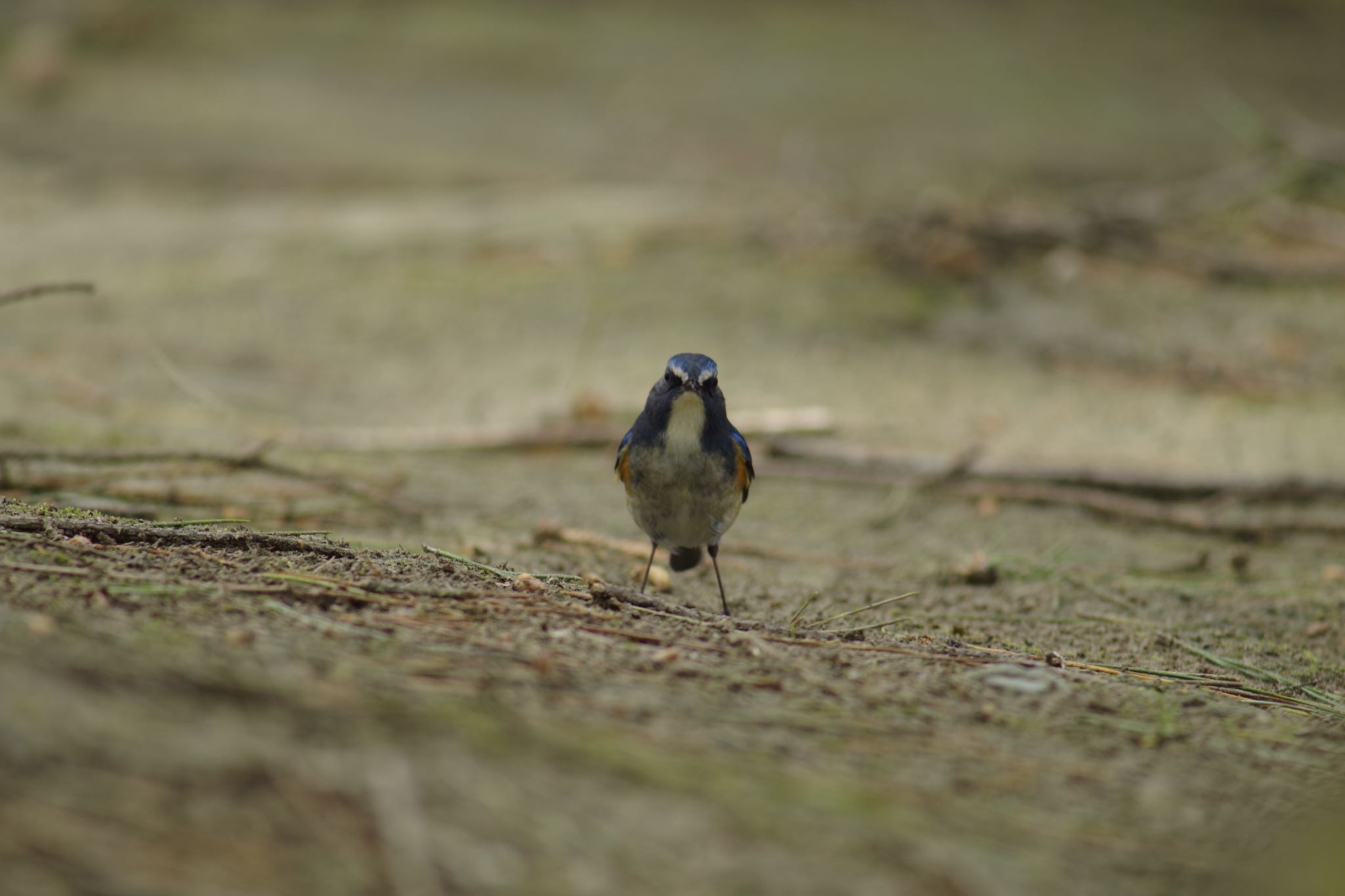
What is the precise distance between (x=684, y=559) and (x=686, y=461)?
593mm

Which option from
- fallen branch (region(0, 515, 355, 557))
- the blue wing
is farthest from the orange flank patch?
fallen branch (region(0, 515, 355, 557))

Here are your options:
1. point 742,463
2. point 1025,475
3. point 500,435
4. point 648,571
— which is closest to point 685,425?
point 742,463

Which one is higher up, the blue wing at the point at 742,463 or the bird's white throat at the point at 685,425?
the bird's white throat at the point at 685,425

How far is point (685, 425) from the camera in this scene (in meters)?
3.77

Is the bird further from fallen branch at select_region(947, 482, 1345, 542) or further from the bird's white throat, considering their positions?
fallen branch at select_region(947, 482, 1345, 542)

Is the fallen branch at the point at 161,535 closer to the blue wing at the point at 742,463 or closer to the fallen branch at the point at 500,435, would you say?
the blue wing at the point at 742,463

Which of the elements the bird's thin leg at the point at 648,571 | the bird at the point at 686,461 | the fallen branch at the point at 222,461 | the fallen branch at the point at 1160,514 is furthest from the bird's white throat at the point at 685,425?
the fallen branch at the point at 1160,514

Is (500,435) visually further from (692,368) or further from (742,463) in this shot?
(692,368)

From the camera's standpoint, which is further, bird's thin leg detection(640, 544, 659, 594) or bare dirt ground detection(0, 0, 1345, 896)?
bird's thin leg detection(640, 544, 659, 594)

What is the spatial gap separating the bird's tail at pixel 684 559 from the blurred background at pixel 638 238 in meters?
0.73

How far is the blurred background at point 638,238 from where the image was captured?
252 inches

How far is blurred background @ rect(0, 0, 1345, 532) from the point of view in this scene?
21.0 ft

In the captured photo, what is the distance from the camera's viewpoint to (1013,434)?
634 cm

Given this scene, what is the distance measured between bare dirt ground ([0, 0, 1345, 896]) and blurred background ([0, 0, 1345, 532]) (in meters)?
0.06
